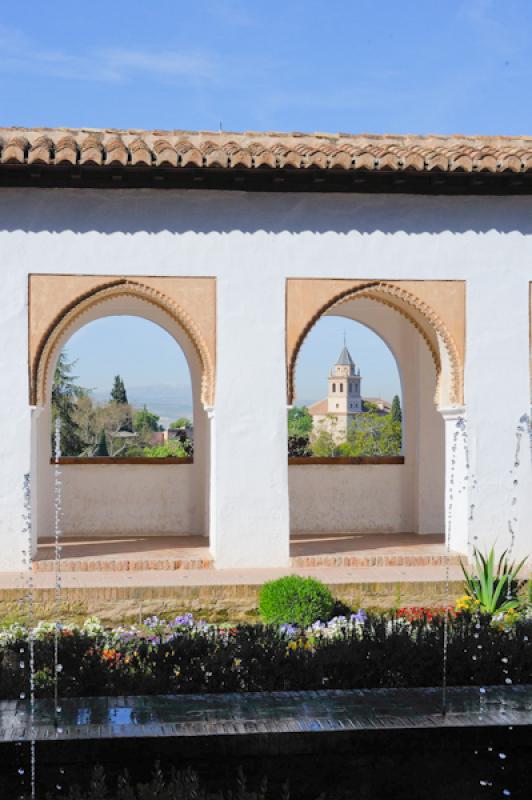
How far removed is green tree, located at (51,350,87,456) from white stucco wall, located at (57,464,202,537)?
27362 mm

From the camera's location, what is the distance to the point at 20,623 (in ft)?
30.3

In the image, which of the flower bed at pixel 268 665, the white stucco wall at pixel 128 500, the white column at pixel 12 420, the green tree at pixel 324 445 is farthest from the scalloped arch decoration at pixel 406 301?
the green tree at pixel 324 445

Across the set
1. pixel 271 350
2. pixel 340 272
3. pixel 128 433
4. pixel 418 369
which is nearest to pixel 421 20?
pixel 340 272

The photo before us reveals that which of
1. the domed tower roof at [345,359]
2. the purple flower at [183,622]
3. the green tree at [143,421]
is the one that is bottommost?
the purple flower at [183,622]

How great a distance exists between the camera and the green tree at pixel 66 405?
136ft

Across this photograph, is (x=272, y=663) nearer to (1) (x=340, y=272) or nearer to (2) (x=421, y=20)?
(1) (x=340, y=272)

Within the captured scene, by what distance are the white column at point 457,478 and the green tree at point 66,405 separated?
99.3ft

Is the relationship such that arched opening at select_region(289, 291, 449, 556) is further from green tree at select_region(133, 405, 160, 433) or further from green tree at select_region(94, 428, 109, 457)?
green tree at select_region(133, 405, 160, 433)

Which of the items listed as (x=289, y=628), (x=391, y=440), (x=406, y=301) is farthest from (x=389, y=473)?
(x=391, y=440)

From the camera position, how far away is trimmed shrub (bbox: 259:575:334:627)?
8.80 m

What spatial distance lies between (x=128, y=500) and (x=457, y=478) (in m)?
4.20

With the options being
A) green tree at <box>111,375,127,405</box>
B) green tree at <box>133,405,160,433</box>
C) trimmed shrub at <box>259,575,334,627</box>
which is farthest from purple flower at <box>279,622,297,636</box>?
green tree at <box>133,405,160,433</box>

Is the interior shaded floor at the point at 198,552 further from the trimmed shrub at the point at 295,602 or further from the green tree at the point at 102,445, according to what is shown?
the green tree at the point at 102,445

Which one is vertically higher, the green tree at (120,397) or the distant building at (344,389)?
the distant building at (344,389)
